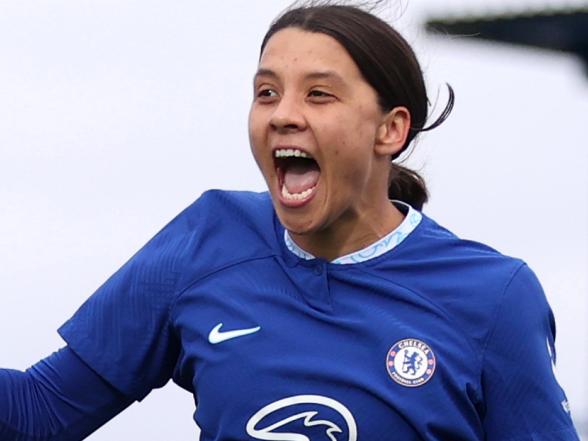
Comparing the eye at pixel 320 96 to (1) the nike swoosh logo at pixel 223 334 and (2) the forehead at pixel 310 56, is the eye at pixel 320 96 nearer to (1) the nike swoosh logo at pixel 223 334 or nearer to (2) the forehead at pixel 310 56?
(2) the forehead at pixel 310 56

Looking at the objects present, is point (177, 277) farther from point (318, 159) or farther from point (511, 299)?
point (511, 299)

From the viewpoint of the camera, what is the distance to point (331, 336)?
5.72 meters

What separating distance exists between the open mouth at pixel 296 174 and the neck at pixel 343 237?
20cm

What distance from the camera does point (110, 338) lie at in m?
5.94

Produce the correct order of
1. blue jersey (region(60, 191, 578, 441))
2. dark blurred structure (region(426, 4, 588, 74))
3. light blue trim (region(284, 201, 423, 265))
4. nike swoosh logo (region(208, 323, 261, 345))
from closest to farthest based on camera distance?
blue jersey (region(60, 191, 578, 441))
nike swoosh logo (region(208, 323, 261, 345))
light blue trim (region(284, 201, 423, 265))
dark blurred structure (region(426, 4, 588, 74))

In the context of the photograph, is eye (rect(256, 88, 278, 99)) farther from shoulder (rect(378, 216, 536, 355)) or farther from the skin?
shoulder (rect(378, 216, 536, 355))

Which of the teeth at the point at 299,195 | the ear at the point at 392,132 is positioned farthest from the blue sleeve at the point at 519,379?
the teeth at the point at 299,195

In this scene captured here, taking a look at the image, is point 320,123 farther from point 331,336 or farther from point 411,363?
point 411,363

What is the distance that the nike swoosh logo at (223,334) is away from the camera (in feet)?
18.9

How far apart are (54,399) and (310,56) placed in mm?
1302

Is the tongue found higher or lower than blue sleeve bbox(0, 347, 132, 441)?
higher

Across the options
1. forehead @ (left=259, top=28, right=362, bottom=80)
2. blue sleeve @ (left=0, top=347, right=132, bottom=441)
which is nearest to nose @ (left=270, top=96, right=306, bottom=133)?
forehead @ (left=259, top=28, right=362, bottom=80)

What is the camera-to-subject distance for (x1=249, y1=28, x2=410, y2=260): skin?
18.6 ft

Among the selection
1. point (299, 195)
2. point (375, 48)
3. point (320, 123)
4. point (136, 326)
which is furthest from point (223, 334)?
point (375, 48)
